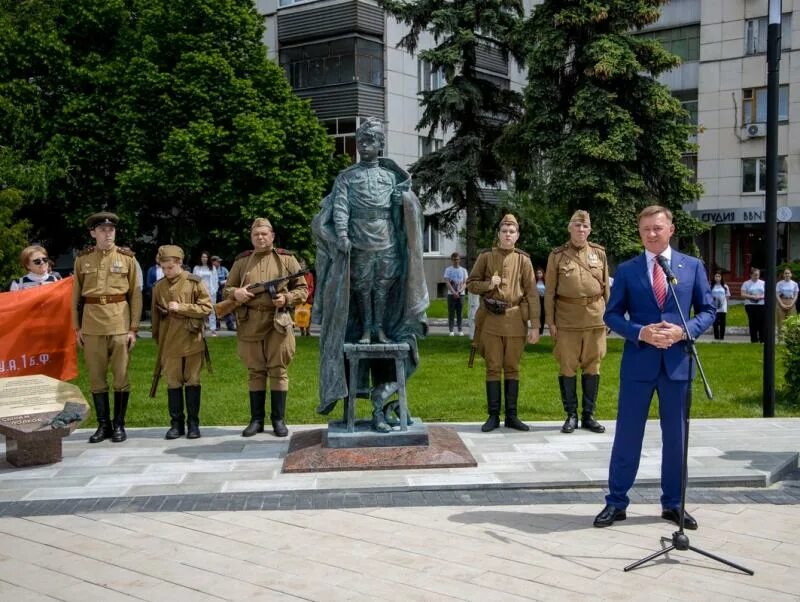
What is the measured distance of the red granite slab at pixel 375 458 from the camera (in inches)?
311

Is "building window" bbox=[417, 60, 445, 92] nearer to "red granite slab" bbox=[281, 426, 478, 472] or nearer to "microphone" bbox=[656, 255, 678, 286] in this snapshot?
"red granite slab" bbox=[281, 426, 478, 472]

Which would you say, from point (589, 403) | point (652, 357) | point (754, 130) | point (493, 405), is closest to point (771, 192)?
point (589, 403)

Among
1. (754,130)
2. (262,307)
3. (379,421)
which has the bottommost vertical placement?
(379,421)

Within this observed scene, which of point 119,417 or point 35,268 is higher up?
point 35,268

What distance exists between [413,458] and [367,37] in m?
31.7

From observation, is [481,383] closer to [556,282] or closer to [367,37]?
[556,282]

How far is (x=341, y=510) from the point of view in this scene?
22.2 ft

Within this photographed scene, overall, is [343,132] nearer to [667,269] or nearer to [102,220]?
[102,220]

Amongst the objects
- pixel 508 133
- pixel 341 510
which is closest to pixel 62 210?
pixel 508 133

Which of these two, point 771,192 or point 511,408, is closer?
point 511,408

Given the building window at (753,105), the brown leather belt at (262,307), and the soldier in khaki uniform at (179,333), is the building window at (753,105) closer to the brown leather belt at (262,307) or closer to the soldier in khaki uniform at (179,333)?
the brown leather belt at (262,307)

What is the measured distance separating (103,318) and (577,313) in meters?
4.91

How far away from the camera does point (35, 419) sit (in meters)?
8.24

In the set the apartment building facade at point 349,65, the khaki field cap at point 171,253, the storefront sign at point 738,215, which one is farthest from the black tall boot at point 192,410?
the storefront sign at point 738,215
